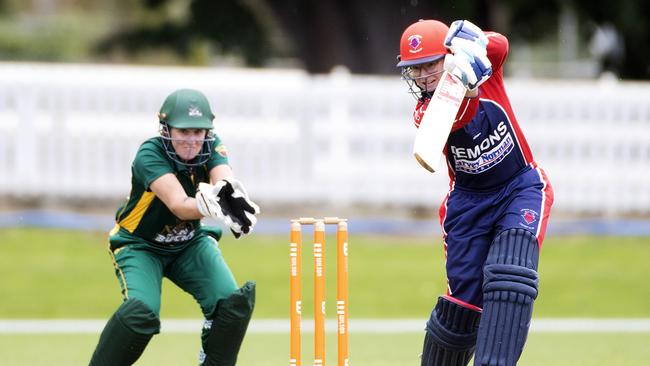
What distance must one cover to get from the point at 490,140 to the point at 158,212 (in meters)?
1.70

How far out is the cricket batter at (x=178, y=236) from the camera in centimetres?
570

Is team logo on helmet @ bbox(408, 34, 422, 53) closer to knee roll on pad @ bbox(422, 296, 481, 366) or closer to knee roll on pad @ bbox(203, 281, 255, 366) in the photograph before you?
knee roll on pad @ bbox(422, 296, 481, 366)

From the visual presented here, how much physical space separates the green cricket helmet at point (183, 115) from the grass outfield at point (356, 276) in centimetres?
501

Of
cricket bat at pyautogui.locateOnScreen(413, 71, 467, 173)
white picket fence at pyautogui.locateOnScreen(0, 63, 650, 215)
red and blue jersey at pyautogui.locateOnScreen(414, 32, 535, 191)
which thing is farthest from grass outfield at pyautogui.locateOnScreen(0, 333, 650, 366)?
white picket fence at pyautogui.locateOnScreen(0, 63, 650, 215)

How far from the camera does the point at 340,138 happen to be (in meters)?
14.5

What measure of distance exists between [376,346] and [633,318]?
2.93 meters

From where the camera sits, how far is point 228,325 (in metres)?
5.95

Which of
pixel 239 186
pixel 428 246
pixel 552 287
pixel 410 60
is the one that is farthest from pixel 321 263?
pixel 428 246

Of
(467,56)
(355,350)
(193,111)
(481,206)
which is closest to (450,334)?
(481,206)

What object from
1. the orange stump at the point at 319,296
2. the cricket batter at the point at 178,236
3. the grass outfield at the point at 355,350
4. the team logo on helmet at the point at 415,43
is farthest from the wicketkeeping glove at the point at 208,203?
the grass outfield at the point at 355,350

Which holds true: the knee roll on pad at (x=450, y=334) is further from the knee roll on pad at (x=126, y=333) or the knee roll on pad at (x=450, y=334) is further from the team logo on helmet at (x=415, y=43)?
the knee roll on pad at (x=126, y=333)

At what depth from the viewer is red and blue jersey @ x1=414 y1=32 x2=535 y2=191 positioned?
5.53 meters

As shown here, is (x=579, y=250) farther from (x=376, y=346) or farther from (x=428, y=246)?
(x=376, y=346)

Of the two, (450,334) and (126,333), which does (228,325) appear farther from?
(450,334)
